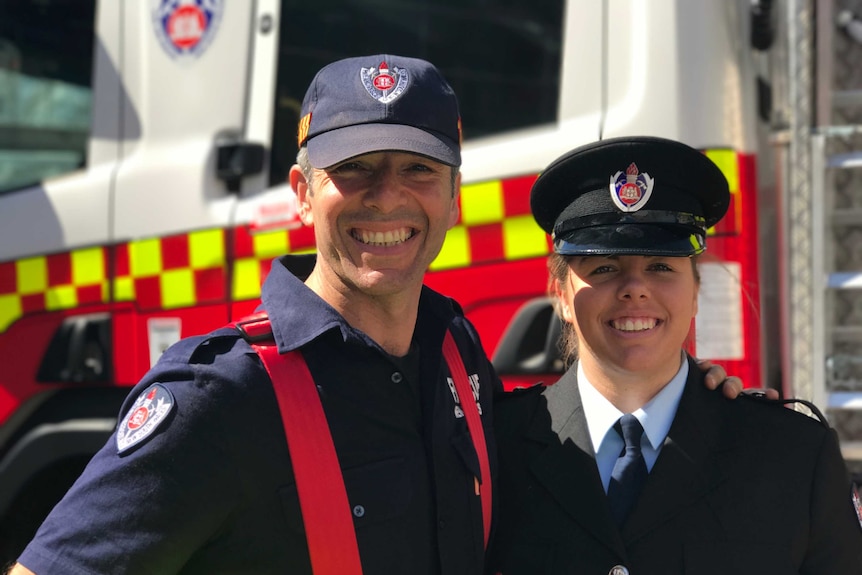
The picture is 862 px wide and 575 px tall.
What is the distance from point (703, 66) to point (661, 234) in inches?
30.6

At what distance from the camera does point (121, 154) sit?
9.20 ft

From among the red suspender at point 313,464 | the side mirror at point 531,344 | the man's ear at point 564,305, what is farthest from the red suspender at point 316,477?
the side mirror at point 531,344

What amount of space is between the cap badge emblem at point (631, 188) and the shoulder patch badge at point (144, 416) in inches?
30.4

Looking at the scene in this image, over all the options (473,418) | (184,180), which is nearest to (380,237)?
(473,418)

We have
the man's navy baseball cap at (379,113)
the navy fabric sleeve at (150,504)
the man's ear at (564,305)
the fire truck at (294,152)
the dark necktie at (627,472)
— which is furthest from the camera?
the fire truck at (294,152)

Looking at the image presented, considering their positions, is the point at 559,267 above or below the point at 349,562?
above

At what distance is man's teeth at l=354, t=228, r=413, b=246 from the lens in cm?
152

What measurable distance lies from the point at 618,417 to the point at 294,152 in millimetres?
1375

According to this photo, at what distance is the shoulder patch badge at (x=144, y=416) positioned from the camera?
131cm

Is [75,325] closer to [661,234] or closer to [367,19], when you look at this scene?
[367,19]

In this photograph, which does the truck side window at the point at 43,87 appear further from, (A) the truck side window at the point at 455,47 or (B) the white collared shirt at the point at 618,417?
(B) the white collared shirt at the point at 618,417

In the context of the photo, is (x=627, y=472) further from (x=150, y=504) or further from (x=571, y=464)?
(x=150, y=504)

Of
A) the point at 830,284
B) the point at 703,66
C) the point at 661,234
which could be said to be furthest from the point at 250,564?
the point at 830,284

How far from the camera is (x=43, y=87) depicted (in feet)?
9.60
